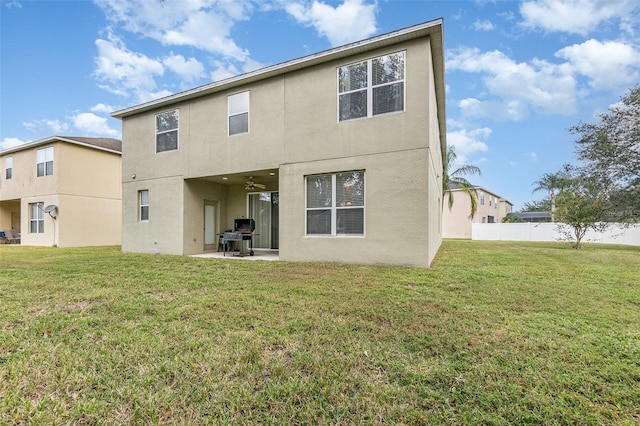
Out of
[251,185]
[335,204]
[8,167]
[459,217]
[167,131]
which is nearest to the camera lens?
[335,204]

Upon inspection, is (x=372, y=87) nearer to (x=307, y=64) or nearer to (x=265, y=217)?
(x=307, y=64)

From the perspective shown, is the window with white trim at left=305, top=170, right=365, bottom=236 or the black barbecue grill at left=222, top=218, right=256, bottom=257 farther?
the black barbecue grill at left=222, top=218, right=256, bottom=257

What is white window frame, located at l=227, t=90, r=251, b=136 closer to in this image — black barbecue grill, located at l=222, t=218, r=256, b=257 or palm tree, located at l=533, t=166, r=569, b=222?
black barbecue grill, located at l=222, t=218, r=256, b=257

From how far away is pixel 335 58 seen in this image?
27.8ft

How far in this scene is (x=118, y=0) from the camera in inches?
415

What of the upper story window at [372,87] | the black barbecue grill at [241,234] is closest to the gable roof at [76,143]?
the black barbecue grill at [241,234]

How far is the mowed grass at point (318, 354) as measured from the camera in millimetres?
2178

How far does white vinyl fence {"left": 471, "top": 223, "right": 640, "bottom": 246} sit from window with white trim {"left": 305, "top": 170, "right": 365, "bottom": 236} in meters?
19.8

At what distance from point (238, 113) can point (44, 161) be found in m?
13.5

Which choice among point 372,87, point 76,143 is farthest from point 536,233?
point 76,143

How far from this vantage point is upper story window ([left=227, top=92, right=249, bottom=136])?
1005 cm

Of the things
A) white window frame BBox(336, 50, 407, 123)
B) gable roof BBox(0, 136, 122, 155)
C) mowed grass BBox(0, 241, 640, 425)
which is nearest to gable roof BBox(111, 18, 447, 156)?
white window frame BBox(336, 50, 407, 123)

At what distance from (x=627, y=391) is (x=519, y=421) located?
1.12 meters

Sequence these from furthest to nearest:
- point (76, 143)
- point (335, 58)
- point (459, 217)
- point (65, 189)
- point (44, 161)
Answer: point (459, 217), point (44, 161), point (76, 143), point (65, 189), point (335, 58)
